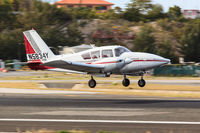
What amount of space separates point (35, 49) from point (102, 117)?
13.9 m

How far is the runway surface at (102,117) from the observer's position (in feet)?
33.6

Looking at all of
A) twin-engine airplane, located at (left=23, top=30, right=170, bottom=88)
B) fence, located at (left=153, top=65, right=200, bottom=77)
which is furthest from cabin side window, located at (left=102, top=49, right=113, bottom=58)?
fence, located at (left=153, top=65, right=200, bottom=77)

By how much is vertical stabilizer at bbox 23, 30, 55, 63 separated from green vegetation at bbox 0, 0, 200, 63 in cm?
2633

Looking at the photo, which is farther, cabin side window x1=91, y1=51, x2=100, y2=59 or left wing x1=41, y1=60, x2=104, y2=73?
cabin side window x1=91, y1=51, x2=100, y2=59

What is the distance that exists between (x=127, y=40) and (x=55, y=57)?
48.8 m

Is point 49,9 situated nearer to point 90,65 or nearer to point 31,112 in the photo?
point 90,65

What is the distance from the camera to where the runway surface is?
403 inches

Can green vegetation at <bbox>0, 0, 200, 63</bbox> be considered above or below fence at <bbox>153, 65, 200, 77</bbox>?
above

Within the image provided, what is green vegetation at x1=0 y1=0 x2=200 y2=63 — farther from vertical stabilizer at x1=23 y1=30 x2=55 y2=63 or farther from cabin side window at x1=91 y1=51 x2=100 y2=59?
cabin side window at x1=91 y1=51 x2=100 y2=59

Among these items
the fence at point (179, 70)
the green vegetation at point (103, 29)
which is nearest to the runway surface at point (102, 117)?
the fence at point (179, 70)

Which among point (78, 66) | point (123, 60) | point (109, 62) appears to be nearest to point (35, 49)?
point (78, 66)

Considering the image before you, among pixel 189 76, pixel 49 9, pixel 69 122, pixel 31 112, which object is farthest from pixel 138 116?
pixel 49 9

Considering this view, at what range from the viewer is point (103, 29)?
7431 centimetres

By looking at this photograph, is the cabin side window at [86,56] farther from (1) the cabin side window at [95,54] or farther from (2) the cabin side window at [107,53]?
(2) the cabin side window at [107,53]
